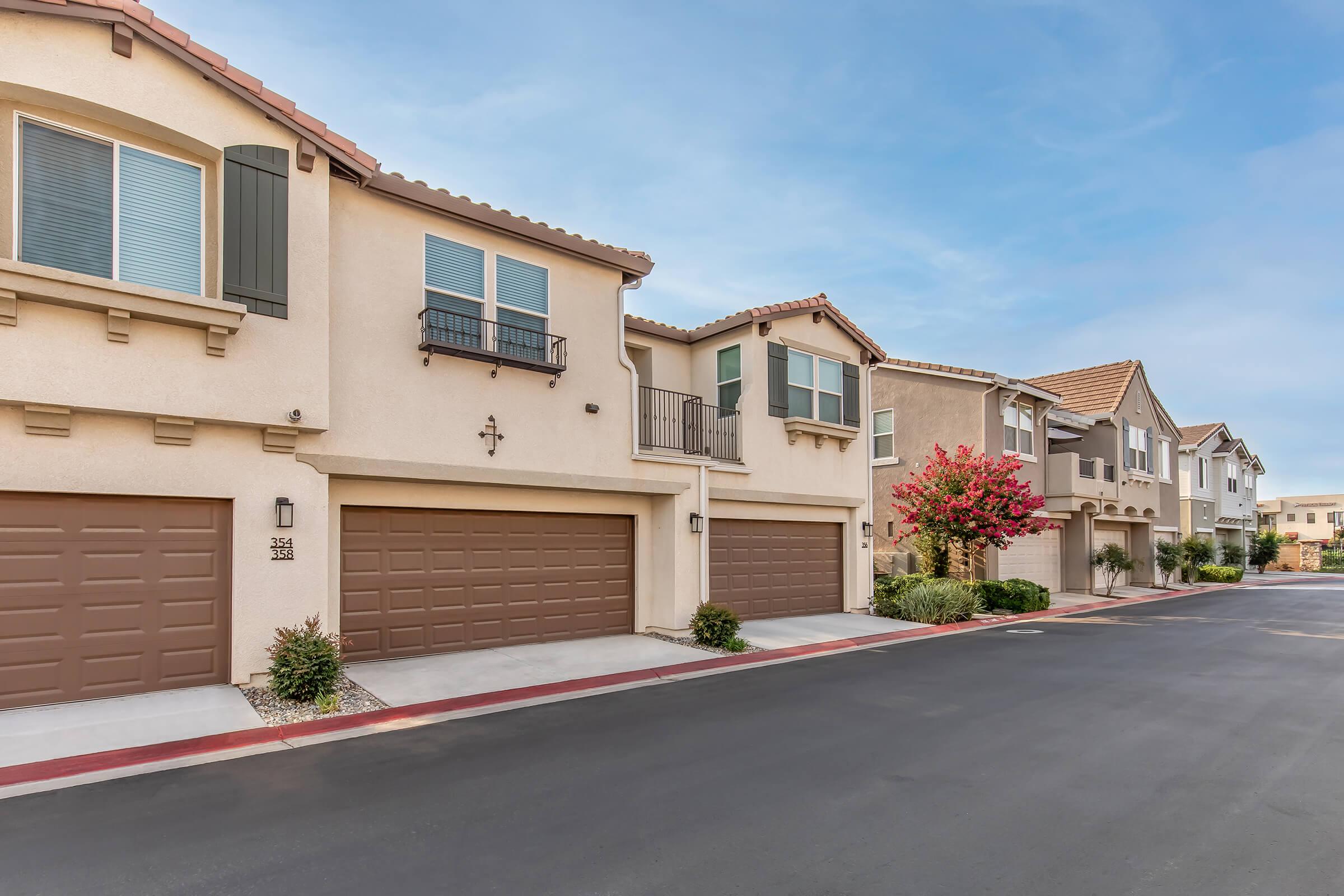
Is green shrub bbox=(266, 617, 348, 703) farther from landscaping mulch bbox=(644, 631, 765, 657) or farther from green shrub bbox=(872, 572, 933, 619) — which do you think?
green shrub bbox=(872, 572, 933, 619)

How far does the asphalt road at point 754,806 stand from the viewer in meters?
4.23

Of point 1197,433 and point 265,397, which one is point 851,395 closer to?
point 265,397

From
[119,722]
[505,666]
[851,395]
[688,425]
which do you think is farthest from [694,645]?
[851,395]

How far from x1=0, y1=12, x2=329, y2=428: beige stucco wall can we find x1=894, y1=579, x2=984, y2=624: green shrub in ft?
42.1

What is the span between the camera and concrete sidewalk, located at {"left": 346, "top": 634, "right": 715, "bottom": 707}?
28.8ft

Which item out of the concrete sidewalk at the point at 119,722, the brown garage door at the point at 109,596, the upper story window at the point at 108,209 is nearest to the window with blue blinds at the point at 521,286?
the upper story window at the point at 108,209

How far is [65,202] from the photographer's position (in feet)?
25.6

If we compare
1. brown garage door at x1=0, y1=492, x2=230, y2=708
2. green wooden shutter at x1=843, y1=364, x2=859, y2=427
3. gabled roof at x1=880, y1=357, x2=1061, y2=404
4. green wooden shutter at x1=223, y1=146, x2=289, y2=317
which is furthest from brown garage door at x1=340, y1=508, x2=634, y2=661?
gabled roof at x1=880, y1=357, x2=1061, y2=404

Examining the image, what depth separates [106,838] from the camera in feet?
15.5

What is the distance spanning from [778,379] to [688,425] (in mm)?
2262

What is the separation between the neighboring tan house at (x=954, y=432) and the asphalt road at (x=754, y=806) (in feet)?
42.0

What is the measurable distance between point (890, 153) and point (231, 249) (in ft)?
50.2

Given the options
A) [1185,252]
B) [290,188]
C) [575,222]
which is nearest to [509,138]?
[575,222]

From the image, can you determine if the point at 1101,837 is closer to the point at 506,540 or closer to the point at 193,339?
the point at 506,540
